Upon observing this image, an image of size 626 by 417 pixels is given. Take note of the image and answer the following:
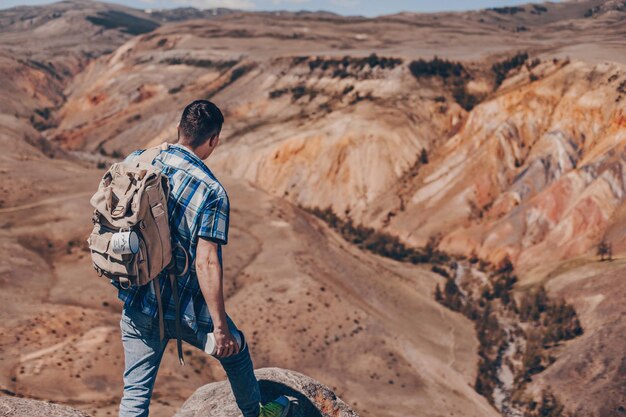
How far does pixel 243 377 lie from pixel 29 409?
2299mm

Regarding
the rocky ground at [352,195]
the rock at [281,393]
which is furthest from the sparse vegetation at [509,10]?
the rock at [281,393]

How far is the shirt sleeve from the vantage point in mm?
4805

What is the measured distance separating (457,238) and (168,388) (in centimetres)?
2344

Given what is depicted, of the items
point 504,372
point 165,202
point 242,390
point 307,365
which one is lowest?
point 504,372

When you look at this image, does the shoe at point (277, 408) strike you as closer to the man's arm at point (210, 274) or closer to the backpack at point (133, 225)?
the man's arm at point (210, 274)

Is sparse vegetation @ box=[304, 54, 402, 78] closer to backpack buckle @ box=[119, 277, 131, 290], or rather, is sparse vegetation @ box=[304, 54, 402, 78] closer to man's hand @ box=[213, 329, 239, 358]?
man's hand @ box=[213, 329, 239, 358]

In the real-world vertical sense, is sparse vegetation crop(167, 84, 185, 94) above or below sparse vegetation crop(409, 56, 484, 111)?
below

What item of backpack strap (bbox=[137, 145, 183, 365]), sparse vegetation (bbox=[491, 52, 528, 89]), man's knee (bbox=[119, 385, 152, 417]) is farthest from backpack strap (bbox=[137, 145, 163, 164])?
sparse vegetation (bbox=[491, 52, 528, 89])

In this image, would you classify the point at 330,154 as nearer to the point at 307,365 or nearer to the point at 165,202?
the point at 307,365

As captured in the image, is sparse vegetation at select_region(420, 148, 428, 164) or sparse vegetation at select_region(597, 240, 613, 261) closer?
sparse vegetation at select_region(597, 240, 613, 261)

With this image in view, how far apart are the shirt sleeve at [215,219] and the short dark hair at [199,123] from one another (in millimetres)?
543

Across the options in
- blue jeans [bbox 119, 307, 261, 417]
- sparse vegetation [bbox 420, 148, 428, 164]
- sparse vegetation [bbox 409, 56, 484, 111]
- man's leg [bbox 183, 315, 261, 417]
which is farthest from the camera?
sparse vegetation [bbox 409, 56, 484, 111]

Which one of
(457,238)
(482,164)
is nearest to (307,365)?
(457,238)

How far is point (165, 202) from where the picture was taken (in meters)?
4.83
